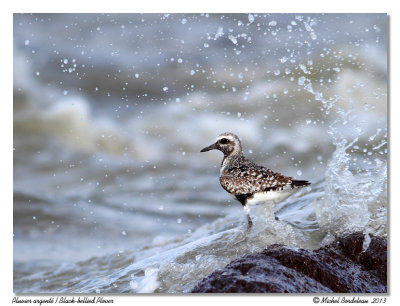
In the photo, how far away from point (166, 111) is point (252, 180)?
7.54ft

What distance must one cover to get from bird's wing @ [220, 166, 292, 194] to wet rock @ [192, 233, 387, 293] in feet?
2.45

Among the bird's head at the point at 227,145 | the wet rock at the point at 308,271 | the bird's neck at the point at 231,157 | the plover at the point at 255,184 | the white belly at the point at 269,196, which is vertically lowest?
the wet rock at the point at 308,271

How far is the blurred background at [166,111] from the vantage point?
20.0 ft

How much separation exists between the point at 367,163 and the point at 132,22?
3043 mm

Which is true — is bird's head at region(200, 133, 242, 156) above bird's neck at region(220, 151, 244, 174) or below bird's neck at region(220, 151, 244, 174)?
above

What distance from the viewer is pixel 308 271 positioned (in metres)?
4.71

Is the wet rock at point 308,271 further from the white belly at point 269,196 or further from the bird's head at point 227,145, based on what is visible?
the bird's head at point 227,145

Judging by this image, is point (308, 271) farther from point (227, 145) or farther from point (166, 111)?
point (166, 111)

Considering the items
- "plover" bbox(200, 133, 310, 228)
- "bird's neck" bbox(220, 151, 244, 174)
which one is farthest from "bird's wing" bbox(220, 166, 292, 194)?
"bird's neck" bbox(220, 151, 244, 174)

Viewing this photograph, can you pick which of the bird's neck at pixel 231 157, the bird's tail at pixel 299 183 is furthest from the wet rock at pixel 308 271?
the bird's neck at pixel 231 157

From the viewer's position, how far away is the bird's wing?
5609mm

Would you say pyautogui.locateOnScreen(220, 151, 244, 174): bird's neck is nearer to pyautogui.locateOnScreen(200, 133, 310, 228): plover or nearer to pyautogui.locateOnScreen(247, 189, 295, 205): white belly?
pyautogui.locateOnScreen(200, 133, 310, 228): plover

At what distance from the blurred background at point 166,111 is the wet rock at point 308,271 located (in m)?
0.68

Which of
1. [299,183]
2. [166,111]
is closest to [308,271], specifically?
[299,183]
